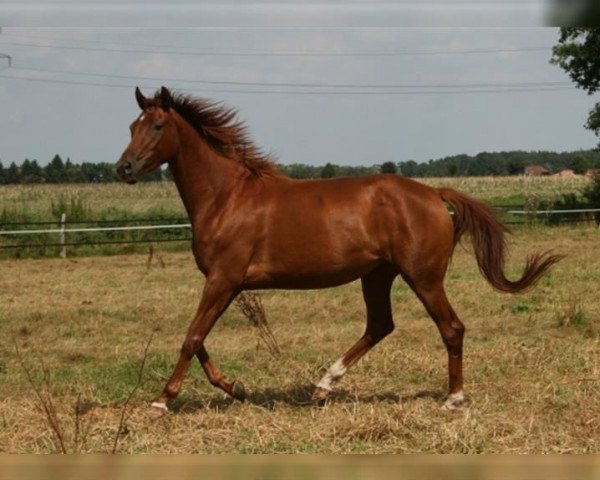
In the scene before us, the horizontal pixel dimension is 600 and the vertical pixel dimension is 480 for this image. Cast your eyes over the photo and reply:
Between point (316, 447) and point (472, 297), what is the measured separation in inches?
282

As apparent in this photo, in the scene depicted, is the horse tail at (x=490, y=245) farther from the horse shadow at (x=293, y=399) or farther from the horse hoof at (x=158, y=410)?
the horse hoof at (x=158, y=410)

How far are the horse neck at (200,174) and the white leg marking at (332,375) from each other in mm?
1551

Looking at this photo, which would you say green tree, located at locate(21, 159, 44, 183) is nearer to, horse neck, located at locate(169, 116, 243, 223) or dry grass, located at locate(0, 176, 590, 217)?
dry grass, located at locate(0, 176, 590, 217)

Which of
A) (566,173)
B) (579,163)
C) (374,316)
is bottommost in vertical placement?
(374,316)

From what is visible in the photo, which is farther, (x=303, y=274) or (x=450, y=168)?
(x=450, y=168)

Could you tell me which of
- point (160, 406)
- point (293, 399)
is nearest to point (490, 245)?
point (293, 399)

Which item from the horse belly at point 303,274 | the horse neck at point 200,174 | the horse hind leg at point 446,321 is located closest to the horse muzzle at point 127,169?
the horse neck at point 200,174

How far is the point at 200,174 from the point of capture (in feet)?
20.2

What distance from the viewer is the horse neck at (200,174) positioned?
20.0ft

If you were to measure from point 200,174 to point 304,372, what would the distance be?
2.17m

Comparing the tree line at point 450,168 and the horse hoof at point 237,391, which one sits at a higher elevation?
the tree line at point 450,168

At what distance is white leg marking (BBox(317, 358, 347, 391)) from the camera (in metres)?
6.14

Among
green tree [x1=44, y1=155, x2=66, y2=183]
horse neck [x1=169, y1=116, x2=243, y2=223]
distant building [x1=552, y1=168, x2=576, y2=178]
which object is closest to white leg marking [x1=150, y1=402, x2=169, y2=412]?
horse neck [x1=169, y1=116, x2=243, y2=223]

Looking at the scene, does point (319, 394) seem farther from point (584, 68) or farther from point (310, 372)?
point (584, 68)
